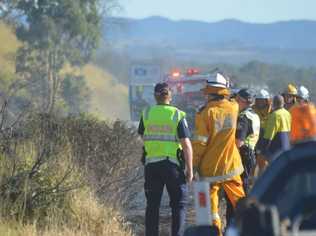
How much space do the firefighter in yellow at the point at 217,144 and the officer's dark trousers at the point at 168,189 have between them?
35 centimetres

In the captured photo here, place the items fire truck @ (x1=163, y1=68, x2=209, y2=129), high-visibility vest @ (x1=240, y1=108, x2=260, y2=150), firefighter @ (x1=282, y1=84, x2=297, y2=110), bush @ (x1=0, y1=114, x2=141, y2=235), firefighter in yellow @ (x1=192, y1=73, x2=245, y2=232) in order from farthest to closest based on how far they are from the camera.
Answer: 1. fire truck @ (x1=163, y1=68, x2=209, y2=129)
2. firefighter @ (x1=282, y1=84, x2=297, y2=110)
3. high-visibility vest @ (x1=240, y1=108, x2=260, y2=150)
4. bush @ (x1=0, y1=114, x2=141, y2=235)
5. firefighter in yellow @ (x1=192, y1=73, x2=245, y2=232)

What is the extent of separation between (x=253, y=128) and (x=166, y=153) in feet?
6.38

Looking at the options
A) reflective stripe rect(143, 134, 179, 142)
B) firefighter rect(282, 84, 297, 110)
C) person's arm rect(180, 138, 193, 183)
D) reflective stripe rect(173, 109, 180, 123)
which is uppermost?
firefighter rect(282, 84, 297, 110)

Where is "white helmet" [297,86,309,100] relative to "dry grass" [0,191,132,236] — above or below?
above

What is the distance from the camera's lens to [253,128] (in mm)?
11320

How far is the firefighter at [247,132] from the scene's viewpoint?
1107cm

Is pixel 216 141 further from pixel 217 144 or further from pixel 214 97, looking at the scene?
pixel 214 97

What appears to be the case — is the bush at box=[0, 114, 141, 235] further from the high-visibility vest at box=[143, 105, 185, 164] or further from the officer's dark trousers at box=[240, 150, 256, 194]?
the officer's dark trousers at box=[240, 150, 256, 194]

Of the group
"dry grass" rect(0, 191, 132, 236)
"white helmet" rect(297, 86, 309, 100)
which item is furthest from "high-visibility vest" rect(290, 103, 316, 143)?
"white helmet" rect(297, 86, 309, 100)

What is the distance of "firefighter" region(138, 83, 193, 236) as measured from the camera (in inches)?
379

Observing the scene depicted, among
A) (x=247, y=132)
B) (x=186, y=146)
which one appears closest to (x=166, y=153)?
(x=186, y=146)

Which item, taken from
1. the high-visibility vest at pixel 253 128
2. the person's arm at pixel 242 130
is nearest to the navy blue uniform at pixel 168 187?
the person's arm at pixel 242 130

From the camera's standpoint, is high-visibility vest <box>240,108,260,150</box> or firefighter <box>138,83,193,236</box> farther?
high-visibility vest <box>240,108,260,150</box>

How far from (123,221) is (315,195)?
19.0ft
